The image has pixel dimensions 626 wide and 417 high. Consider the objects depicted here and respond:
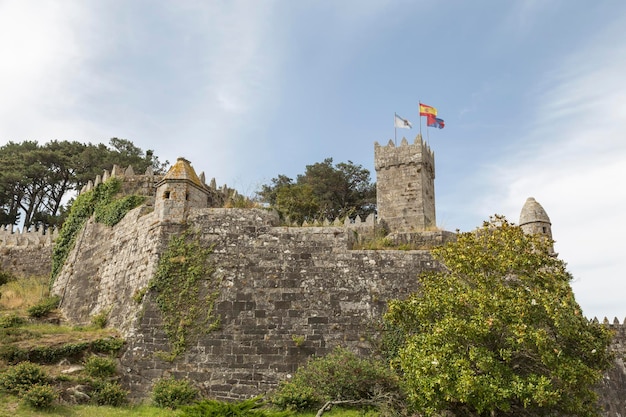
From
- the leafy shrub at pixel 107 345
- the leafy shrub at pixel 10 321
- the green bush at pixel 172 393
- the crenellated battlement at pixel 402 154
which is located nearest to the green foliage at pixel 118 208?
the leafy shrub at pixel 10 321

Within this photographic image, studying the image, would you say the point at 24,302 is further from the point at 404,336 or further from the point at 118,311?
the point at 404,336

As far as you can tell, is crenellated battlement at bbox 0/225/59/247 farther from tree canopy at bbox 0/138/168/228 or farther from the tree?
the tree

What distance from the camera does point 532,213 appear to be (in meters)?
24.5

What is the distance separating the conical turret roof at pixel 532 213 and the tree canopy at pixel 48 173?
3200cm

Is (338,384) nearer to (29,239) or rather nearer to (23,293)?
(23,293)

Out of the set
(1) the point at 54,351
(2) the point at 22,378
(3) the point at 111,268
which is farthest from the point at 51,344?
(3) the point at 111,268

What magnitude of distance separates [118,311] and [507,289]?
12.3 m

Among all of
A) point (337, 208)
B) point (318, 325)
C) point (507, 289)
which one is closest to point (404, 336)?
point (318, 325)

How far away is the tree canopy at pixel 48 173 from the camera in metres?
45.8

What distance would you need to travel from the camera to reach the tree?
12883 mm

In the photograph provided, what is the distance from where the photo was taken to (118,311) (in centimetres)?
1856

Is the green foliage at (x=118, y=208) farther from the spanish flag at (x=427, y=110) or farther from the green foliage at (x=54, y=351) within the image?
the spanish flag at (x=427, y=110)

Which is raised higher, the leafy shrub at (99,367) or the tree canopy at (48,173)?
the tree canopy at (48,173)

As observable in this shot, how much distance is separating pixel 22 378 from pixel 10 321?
4558 mm
